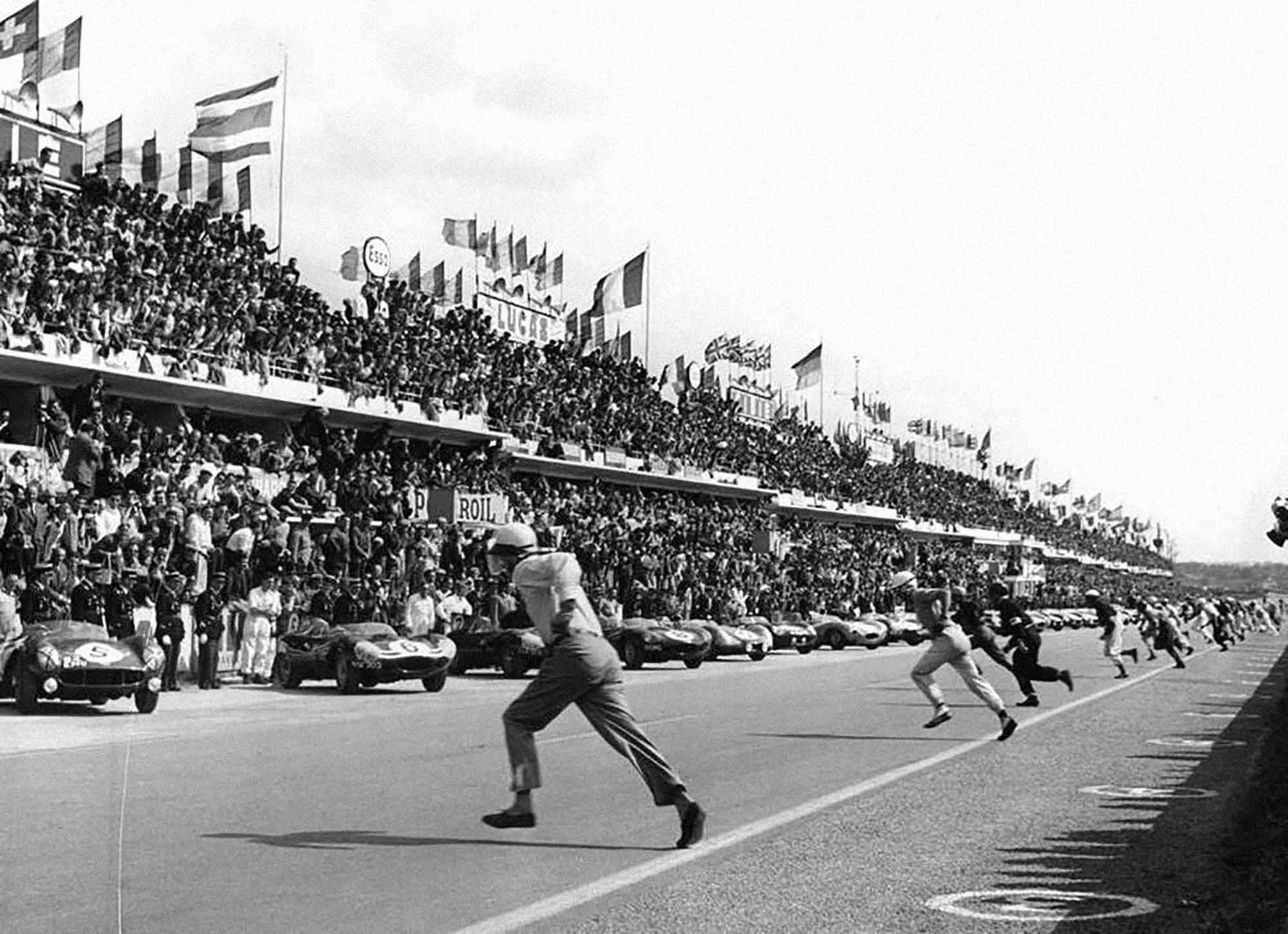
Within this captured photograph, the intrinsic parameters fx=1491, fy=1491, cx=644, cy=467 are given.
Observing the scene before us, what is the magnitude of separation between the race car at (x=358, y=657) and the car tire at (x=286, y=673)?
0.01m

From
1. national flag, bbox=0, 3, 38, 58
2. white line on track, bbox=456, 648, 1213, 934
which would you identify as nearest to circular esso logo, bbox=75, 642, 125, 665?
white line on track, bbox=456, 648, 1213, 934

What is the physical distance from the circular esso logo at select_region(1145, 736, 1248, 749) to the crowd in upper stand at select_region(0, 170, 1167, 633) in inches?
563

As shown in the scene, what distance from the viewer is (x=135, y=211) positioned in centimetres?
3139

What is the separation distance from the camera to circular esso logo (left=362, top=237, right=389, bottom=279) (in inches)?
1602

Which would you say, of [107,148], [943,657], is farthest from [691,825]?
[107,148]

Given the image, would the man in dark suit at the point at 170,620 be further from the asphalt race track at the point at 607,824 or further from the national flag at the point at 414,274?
the national flag at the point at 414,274

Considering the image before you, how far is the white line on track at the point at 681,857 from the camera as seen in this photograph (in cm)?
666

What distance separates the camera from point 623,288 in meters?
51.1

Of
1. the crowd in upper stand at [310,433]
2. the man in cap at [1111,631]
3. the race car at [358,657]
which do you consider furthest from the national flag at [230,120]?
the man in cap at [1111,631]

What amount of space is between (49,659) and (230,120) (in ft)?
63.7

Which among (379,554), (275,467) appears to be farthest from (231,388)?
(379,554)

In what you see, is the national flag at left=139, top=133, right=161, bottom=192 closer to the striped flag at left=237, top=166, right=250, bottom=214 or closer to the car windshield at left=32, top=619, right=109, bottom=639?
the striped flag at left=237, top=166, right=250, bottom=214

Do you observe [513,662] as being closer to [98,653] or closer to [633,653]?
A: [633,653]

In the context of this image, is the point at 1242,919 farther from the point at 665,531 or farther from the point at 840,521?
the point at 840,521
